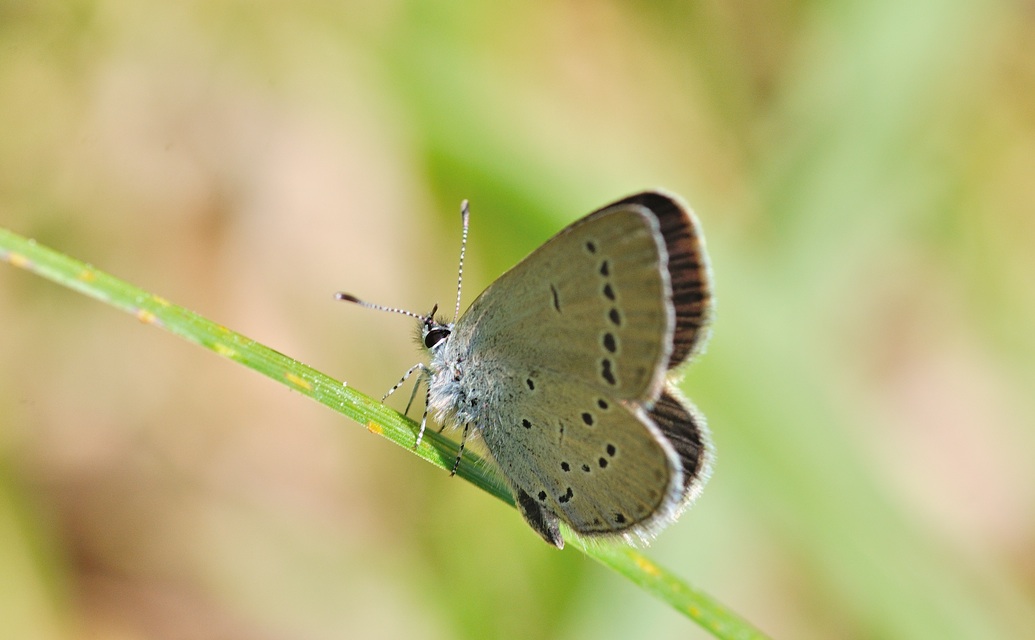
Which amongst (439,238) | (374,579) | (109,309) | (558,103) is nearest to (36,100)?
(109,309)

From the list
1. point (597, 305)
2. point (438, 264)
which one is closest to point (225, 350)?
point (597, 305)

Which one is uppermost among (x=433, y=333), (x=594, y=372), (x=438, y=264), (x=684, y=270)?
(x=684, y=270)

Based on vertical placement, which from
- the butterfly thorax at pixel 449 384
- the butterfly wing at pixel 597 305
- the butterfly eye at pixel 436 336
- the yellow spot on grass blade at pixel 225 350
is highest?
the butterfly wing at pixel 597 305

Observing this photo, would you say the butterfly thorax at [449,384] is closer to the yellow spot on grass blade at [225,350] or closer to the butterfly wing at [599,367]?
the butterfly wing at [599,367]

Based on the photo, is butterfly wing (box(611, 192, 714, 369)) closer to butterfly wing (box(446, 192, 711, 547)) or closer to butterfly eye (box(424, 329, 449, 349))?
butterfly wing (box(446, 192, 711, 547))

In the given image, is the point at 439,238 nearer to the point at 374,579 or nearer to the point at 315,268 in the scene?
the point at 315,268

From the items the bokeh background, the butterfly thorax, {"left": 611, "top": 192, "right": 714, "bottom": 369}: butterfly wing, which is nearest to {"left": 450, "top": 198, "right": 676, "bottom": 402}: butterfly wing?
{"left": 611, "top": 192, "right": 714, "bottom": 369}: butterfly wing

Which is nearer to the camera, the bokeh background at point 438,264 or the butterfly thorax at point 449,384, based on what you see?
the butterfly thorax at point 449,384

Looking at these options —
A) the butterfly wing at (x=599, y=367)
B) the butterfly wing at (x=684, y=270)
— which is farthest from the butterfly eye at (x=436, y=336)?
the butterfly wing at (x=684, y=270)

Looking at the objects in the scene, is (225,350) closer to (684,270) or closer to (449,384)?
(449,384)
